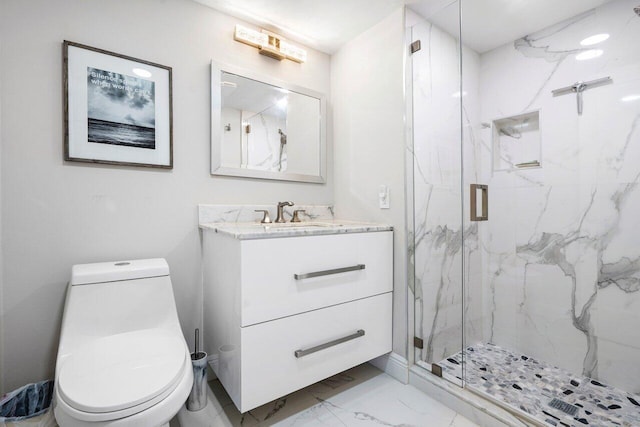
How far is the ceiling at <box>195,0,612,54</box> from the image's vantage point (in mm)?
1638

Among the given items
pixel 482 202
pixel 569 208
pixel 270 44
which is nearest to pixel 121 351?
pixel 270 44

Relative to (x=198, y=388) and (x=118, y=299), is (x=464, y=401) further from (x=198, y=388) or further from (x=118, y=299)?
(x=118, y=299)

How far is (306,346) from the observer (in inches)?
54.1

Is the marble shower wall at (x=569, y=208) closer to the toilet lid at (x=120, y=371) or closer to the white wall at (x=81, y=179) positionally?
the white wall at (x=81, y=179)

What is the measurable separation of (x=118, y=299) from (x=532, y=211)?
236 centimetres

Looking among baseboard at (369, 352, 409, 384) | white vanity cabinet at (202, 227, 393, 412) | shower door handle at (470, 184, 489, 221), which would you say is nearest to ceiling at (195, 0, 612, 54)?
shower door handle at (470, 184, 489, 221)

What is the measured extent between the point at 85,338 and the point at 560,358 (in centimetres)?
249

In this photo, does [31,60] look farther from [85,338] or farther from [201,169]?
[85,338]

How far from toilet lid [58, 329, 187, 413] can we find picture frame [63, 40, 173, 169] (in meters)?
0.85

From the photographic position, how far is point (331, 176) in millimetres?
2225

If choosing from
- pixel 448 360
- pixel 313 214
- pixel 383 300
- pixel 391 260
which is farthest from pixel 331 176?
pixel 448 360

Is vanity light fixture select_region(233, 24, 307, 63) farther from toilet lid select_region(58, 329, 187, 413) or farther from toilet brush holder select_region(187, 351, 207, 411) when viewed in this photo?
toilet brush holder select_region(187, 351, 207, 411)

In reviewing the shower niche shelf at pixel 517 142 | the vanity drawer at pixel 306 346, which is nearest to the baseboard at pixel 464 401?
the vanity drawer at pixel 306 346

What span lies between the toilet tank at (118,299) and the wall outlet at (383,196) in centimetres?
123
